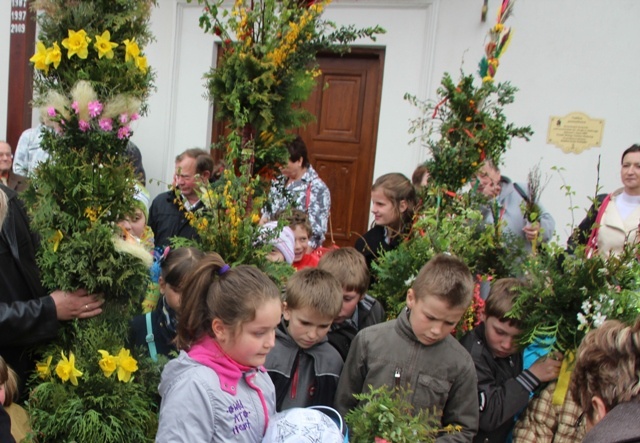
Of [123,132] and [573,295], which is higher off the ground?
[123,132]

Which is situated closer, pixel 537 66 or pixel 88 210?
pixel 88 210

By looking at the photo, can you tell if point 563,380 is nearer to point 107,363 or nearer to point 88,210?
point 107,363

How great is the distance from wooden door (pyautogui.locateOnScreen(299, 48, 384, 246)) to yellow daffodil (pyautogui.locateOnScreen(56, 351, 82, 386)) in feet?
14.1

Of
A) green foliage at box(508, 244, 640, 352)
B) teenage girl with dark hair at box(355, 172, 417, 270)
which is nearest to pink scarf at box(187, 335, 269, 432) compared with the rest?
green foliage at box(508, 244, 640, 352)

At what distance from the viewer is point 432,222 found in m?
2.93

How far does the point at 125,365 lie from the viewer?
2.08 meters

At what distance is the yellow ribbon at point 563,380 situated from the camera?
2580mm

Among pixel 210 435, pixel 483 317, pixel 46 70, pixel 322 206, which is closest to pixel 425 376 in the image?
pixel 483 317

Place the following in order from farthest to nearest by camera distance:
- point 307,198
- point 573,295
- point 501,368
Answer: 1. point 307,198
2. point 501,368
3. point 573,295

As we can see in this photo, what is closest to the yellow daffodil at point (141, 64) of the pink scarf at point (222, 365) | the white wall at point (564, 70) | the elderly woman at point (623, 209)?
the pink scarf at point (222, 365)

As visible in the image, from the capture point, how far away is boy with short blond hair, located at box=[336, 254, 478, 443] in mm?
2322

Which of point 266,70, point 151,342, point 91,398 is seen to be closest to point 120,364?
point 91,398

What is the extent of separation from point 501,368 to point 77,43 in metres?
2.27

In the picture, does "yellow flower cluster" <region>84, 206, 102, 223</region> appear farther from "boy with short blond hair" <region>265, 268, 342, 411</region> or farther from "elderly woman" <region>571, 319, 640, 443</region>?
"elderly woman" <region>571, 319, 640, 443</region>
